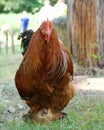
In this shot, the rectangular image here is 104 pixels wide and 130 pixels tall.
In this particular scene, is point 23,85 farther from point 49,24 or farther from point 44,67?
point 49,24

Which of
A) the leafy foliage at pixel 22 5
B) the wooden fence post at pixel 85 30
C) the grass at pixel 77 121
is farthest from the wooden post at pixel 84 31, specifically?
the leafy foliage at pixel 22 5

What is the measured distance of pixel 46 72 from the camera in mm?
5344

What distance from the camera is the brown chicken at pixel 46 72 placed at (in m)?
5.30

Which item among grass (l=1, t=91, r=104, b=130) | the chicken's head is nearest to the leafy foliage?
grass (l=1, t=91, r=104, b=130)

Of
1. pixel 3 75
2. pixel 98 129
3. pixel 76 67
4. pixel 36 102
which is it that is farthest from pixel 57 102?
pixel 3 75

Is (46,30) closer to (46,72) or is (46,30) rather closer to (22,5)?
(46,72)

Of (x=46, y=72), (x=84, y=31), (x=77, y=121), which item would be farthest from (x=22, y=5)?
(x=46, y=72)

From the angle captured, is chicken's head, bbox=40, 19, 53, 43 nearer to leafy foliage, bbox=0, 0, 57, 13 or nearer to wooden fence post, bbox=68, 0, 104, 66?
wooden fence post, bbox=68, 0, 104, 66

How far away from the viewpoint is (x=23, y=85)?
5453 millimetres

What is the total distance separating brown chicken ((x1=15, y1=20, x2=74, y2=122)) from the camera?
530 centimetres

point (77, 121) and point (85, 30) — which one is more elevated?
point (85, 30)

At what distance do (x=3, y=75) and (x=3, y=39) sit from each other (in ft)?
34.1

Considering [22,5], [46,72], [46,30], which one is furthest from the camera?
[22,5]

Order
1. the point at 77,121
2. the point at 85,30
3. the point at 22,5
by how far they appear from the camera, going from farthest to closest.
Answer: the point at 22,5, the point at 85,30, the point at 77,121
